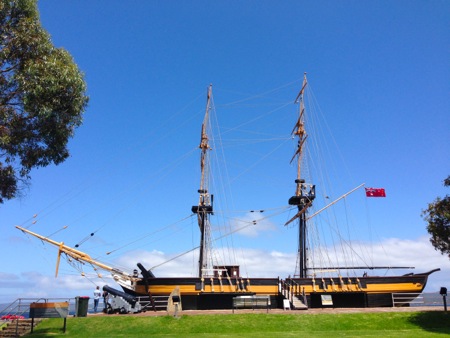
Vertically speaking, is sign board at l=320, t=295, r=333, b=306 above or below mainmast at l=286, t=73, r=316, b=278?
below

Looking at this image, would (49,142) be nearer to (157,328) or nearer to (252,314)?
(157,328)

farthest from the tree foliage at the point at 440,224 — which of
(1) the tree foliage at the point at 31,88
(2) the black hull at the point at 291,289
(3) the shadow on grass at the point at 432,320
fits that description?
(1) the tree foliage at the point at 31,88

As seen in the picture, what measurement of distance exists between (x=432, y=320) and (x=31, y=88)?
25.4 metres

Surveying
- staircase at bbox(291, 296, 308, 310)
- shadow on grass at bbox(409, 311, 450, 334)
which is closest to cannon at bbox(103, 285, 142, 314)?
staircase at bbox(291, 296, 308, 310)

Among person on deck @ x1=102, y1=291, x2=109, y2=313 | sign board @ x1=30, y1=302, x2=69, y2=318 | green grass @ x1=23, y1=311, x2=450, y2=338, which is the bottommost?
green grass @ x1=23, y1=311, x2=450, y2=338

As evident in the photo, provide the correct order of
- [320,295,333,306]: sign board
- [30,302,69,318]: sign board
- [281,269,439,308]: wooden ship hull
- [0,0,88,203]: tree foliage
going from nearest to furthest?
[0,0,88,203]: tree foliage → [30,302,69,318]: sign board → [320,295,333,306]: sign board → [281,269,439,308]: wooden ship hull

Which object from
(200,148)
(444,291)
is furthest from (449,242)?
(200,148)

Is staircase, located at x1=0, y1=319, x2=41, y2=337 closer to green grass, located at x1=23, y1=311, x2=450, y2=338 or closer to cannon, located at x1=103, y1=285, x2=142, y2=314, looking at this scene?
green grass, located at x1=23, y1=311, x2=450, y2=338

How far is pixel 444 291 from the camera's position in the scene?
1075 inches

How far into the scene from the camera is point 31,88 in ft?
56.2

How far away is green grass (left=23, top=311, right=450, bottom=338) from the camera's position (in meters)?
22.9

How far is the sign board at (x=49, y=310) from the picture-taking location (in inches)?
950

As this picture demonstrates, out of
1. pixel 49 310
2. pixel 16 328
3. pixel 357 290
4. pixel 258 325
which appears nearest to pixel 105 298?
pixel 49 310

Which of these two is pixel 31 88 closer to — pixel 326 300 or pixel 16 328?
pixel 16 328
